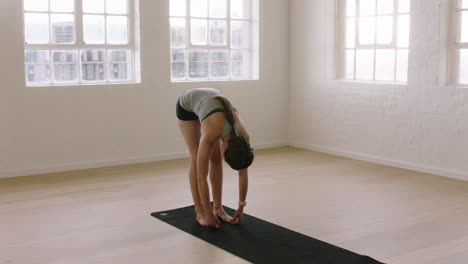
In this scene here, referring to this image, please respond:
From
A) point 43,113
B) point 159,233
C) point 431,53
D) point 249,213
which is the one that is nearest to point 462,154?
point 431,53

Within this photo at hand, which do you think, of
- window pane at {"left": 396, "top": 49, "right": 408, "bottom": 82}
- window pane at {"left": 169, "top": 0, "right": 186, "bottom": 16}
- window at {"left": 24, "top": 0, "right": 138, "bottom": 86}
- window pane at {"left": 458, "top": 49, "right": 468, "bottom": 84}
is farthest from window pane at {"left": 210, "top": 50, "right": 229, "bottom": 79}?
window pane at {"left": 458, "top": 49, "right": 468, "bottom": 84}

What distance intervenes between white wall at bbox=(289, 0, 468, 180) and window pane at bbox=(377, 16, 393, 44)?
0.44 meters

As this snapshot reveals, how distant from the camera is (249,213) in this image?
4840 mm

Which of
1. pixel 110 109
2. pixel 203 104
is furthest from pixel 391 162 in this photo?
pixel 203 104

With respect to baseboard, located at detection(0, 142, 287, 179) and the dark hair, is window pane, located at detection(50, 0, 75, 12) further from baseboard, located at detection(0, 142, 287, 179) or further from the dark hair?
the dark hair

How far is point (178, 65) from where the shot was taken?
24.0ft

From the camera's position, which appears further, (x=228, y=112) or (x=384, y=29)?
(x=384, y=29)

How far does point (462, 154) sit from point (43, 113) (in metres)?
4.33

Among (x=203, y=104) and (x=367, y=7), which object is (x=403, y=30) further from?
(x=203, y=104)

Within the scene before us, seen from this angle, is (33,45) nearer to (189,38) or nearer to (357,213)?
(189,38)

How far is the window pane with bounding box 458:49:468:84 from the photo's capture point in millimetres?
6133

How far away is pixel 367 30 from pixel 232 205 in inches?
123

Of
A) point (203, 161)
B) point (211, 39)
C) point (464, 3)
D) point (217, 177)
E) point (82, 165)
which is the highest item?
point (464, 3)

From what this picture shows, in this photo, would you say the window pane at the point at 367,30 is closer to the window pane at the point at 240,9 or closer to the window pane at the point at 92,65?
the window pane at the point at 240,9
